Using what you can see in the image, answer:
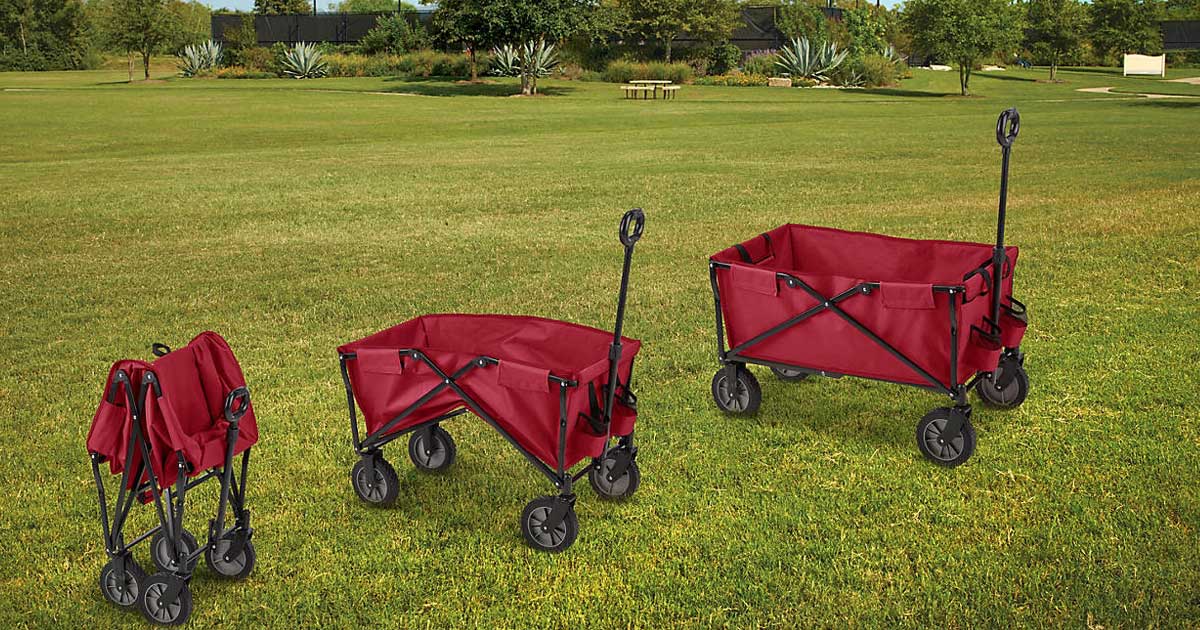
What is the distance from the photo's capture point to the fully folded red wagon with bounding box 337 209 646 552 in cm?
422

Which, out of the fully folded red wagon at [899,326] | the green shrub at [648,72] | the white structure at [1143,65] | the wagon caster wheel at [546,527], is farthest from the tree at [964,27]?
the wagon caster wheel at [546,527]

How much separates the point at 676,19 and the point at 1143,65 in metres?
23.2

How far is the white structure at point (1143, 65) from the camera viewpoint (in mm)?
56938

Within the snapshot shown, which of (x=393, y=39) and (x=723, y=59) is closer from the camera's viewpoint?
(x=723, y=59)

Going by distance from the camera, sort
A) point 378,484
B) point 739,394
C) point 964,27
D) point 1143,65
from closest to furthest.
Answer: point 378,484 → point 739,394 → point 964,27 → point 1143,65

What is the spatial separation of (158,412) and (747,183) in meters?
12.6

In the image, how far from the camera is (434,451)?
16.6 ft

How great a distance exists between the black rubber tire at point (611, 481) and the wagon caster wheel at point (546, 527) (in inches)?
14.7

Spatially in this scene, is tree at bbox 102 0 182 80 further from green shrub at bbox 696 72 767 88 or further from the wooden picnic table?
green shrub at bbox 696 72 767 88

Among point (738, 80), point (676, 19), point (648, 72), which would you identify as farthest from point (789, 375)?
point (676, 19)

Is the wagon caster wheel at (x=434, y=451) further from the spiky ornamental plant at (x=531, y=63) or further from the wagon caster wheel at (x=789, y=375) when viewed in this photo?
the spiky ornamental plant at (x=531, y=63)

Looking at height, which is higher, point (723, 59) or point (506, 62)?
point (723, 59)

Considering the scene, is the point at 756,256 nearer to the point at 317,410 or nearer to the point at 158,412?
the point at 317,410

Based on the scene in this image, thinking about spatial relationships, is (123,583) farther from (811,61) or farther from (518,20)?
(811,61)
